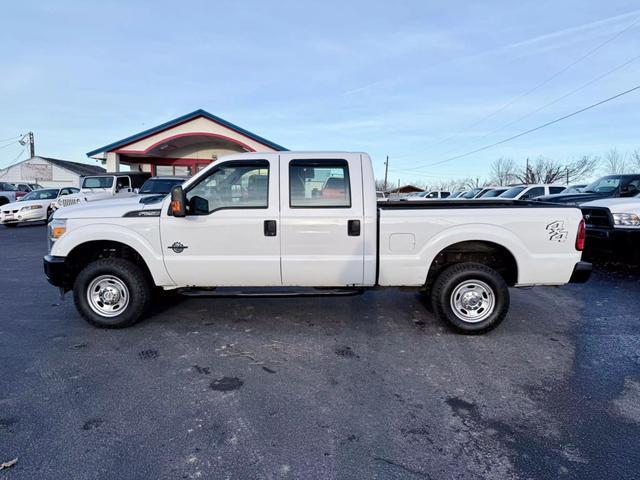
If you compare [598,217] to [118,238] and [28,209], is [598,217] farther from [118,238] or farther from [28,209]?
[28,209]

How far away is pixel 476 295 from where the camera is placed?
177 inches

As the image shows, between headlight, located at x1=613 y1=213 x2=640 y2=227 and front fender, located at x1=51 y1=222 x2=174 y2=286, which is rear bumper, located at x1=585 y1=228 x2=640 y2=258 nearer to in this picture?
headlight, located at x1=613 y1=213 x2=640 y2=227

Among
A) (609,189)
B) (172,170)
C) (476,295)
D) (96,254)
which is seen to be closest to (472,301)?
(476,295)

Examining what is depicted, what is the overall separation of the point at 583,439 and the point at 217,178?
401 centimetres

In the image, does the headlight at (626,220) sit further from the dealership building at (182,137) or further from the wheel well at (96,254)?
the dealership building at (182,137)

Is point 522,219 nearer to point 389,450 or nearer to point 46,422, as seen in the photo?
point 389,450

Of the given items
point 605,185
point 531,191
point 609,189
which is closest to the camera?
point 609,189

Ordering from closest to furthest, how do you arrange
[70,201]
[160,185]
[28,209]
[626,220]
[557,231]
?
[557,231] < [626,220] < [160,185] < [70,201] < [28,209]

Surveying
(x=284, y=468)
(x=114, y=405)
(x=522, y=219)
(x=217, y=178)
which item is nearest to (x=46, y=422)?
(x=114, y=405)

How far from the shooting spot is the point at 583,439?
265 centimetres

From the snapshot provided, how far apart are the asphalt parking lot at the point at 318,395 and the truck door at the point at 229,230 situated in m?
0.71

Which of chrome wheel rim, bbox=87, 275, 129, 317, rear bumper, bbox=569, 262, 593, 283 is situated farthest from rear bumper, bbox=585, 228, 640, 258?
chrome wheel rim, bbox=87, 275, 129, 317

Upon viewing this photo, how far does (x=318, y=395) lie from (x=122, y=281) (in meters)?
2.74

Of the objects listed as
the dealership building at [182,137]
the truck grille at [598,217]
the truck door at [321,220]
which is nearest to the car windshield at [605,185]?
the truck grille at [598,217]
